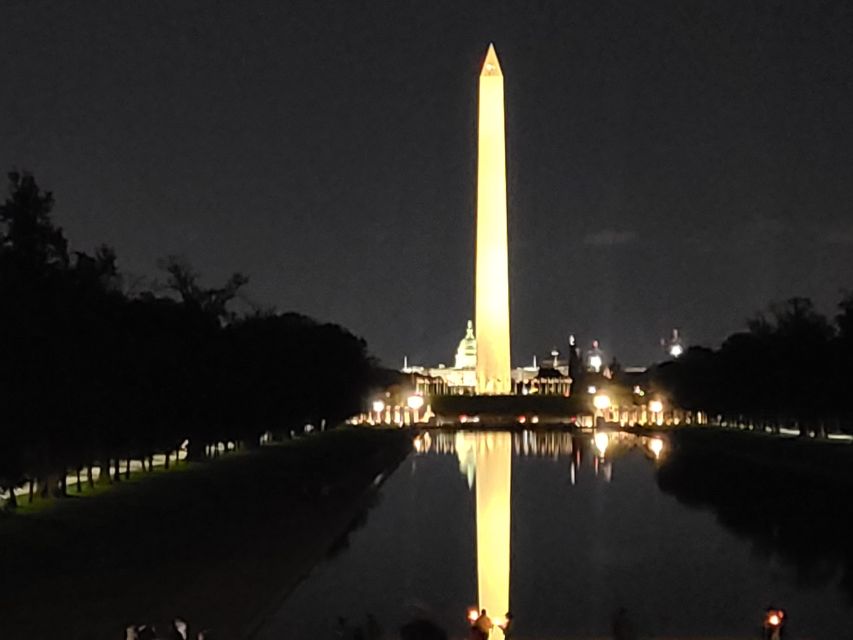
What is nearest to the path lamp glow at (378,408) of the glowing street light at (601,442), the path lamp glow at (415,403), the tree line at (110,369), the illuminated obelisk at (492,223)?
the path lamp glow at (415,403)

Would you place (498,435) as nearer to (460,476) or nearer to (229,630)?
(460,476)

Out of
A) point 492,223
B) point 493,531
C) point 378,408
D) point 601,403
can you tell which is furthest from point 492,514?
point 601,403

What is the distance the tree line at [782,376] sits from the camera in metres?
44.0

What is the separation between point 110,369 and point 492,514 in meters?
7.25

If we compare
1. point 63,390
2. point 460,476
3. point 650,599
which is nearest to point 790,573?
point 650,599

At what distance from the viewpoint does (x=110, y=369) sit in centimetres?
2781

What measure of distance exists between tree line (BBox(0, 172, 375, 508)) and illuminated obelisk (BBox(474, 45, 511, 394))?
68.0 ft

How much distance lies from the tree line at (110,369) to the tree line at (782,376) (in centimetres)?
1495

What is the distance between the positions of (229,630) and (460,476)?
21.2m

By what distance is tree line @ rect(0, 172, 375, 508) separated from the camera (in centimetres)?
2220

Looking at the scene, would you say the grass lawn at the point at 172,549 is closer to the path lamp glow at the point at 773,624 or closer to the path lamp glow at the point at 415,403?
the path lamp glow at the point at 773,624

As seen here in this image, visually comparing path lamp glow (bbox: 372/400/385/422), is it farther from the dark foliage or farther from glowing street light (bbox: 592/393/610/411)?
the dark foliage

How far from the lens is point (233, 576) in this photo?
16.3 m

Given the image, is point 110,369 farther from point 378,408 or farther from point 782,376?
point 378,408
